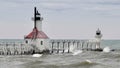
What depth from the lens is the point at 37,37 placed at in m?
97.2

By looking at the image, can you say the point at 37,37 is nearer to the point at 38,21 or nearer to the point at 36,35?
the point at 36,35

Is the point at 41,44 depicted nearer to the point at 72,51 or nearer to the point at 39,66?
the point at 72,51

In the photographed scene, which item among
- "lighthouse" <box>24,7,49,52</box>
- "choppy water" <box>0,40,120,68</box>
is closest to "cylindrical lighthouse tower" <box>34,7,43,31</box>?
"lighthouse" <box>24,7,49,52</box>

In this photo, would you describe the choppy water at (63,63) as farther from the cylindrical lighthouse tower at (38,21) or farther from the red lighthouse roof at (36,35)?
the cylindrical lighthouse tower at (38,21)

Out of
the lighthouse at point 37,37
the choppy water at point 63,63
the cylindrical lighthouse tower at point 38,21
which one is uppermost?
the cylindrical lighthouse tower at point 38,21

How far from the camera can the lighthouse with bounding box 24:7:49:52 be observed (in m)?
97.1

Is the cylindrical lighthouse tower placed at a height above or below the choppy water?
above

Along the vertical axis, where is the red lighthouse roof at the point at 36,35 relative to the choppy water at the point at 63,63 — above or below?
above

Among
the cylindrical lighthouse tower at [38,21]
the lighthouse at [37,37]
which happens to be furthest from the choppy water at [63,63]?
the cylindrical lighthouse tower at [38,21]

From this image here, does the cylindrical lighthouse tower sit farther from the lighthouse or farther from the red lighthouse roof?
the red lighthouse roof

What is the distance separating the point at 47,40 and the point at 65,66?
135 ft

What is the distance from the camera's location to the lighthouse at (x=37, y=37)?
97125 millimetres

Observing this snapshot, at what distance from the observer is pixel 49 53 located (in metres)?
98.9

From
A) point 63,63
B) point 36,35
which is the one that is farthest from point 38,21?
point 63,63
